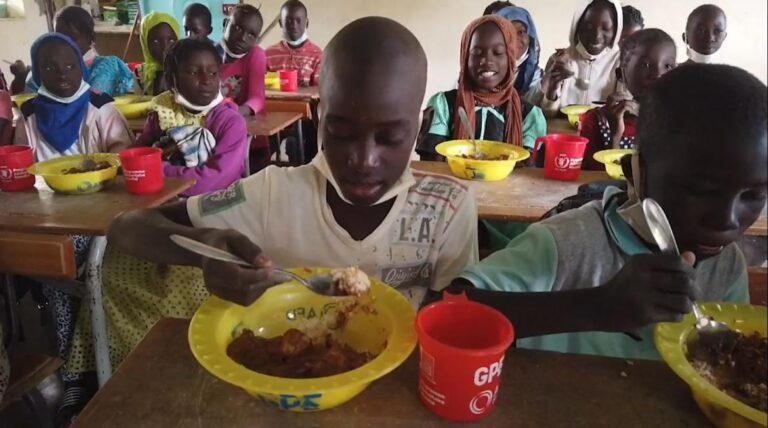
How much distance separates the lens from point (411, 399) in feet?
2.67

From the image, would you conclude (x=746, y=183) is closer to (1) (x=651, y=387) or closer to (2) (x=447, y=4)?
(1) (x=651, y=387)

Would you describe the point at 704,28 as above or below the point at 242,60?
above

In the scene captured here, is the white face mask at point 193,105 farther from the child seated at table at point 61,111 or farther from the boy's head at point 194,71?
the child seated at table at point 61,111

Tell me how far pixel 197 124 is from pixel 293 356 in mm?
2165

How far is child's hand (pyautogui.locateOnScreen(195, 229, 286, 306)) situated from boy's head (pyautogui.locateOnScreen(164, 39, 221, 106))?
6.65ft

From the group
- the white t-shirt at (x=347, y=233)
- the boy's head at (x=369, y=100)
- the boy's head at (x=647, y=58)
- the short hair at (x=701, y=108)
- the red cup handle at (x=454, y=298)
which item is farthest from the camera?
the boy's head at (x=647, y=58)

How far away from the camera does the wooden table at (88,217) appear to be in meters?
1.73

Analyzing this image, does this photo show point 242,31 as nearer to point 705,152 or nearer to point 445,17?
point 445,17

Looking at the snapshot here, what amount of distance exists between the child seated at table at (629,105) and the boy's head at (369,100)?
63.9 inches

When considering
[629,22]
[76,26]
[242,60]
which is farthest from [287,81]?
[629,22]

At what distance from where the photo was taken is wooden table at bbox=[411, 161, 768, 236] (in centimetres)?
186

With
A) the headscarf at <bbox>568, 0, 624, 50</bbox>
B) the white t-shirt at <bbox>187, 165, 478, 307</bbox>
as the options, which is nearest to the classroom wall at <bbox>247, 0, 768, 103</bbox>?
the headscarf at <bbox>568, 0, 624, 50</bbox>

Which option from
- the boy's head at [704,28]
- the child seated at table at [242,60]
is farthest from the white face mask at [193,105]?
the boy's head at [704,28]

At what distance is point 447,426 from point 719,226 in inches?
17.3
